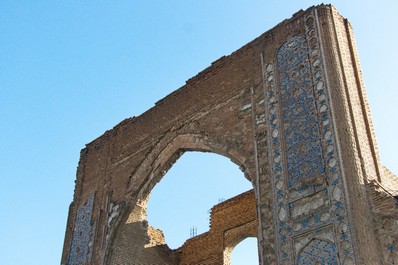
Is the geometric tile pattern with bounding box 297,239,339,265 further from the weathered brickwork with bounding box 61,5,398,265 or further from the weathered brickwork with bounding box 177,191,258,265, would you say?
the weathered brickwork with bounding box 177,191,258,265

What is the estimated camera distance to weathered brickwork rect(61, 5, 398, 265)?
20.1 feet

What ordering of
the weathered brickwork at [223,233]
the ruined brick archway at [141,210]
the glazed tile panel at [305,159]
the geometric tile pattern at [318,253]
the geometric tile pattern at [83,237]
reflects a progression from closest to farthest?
the geometric tile pattern at [318,253]
the glazed tile panel at [305,159]
the ruined brick archway at [141,210]
the geometric tile pattern at [83,237]
the weathered brickwork at [223,233]

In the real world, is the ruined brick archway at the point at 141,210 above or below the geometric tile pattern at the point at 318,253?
above

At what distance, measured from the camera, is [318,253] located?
6.11 metres

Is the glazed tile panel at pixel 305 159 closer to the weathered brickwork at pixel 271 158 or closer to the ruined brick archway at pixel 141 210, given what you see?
the weathered brickwork at pixel 271 158

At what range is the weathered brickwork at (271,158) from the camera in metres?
6.14

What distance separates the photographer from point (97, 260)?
9.28 m

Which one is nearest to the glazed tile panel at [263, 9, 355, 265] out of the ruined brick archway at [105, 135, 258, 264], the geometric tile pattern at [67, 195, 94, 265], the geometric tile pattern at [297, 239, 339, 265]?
the geometric tile pattern at [297, 239, 339, 265]

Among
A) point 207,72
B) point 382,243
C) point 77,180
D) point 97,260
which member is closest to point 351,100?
point 382,243

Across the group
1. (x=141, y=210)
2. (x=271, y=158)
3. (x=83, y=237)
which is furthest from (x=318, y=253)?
(x=83, y=237)

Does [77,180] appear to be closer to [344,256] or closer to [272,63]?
[272,63]

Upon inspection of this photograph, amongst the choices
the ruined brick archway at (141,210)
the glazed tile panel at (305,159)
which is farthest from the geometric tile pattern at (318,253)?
the ruined brick archway at (141,210)

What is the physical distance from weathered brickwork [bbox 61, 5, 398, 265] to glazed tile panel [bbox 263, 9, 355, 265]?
0.02 m

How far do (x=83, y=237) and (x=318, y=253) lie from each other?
5.27 metres
